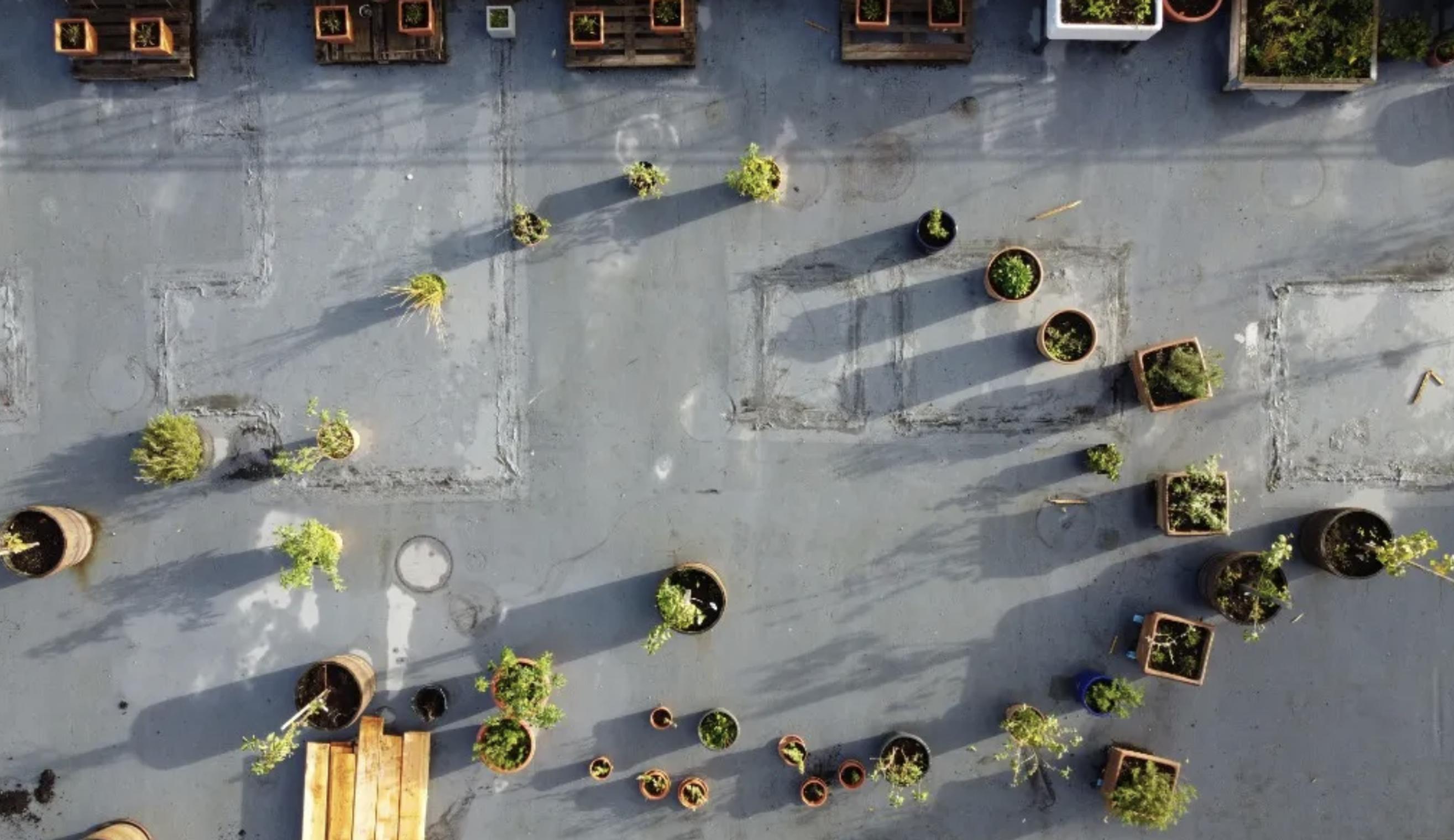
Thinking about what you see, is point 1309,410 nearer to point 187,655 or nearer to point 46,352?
point 187,655

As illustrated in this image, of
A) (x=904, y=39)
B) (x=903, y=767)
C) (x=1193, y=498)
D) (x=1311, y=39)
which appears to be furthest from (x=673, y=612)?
(x=1311, y=39)

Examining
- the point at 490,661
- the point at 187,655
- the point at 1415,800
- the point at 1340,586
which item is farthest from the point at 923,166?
the point at 187,655

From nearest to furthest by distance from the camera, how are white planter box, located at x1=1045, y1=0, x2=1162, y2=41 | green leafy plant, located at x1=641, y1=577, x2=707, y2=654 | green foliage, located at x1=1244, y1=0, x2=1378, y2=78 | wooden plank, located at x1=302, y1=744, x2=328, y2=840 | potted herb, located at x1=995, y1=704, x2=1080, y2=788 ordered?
white planter box, located at x1=1045, y1=0, x2=1162, y2=41 → green leafy plant, located at x1=641, y1=577, x2=707, y2=654 → green foliage, located at x1=1244, y1=0, x2=1378, y2=78 → potted herb, located at x1=995, y1=704, x2=1080, y2=788 → wooden plank, located at x1=302, y1=744, x2=328, y2=840

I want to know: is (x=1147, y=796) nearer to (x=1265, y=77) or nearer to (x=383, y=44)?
(x=1265, y=77)

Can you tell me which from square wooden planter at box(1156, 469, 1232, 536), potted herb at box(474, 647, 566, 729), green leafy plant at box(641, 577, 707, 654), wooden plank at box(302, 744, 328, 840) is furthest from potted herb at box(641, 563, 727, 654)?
square wooden planter at box(1156, 469, 1232, 536)

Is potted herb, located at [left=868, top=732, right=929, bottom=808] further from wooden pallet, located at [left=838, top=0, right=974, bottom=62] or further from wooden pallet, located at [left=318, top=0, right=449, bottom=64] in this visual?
wooden pallet, located at [left=318, top=0, right=449, bottom=64]

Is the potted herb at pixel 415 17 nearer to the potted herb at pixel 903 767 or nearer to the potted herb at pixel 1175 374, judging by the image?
the potted herb at pixel 1175 374

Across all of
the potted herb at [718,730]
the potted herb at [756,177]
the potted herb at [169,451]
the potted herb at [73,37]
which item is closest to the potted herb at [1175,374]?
the potted herb at [756,177]
